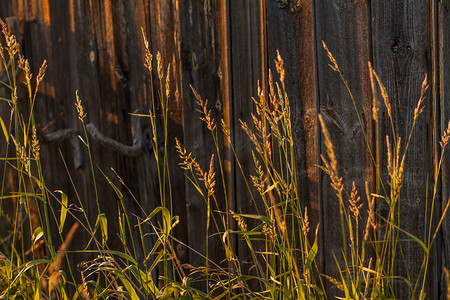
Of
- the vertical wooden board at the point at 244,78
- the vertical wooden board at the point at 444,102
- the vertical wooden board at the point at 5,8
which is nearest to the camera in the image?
the vertical wooden board at the point at 444,102

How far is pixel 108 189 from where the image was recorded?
3.01 meters

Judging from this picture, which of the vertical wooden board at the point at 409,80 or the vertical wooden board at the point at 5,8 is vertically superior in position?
the vertical wooden board at the point at 5,8

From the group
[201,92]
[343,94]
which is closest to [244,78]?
[201,92]

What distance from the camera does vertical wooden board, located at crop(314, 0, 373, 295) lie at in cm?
214

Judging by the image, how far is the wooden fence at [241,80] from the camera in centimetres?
206

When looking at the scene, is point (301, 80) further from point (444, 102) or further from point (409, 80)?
point (444, 102)

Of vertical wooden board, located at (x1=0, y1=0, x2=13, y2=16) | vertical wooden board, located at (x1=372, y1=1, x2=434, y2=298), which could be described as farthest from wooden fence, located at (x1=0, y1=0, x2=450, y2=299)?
vertical wooden board, located at (x1=0, y1=0, x2=13, y2=16)

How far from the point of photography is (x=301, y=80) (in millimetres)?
2279

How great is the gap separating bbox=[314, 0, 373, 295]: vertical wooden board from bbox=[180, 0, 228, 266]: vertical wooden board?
50 cm

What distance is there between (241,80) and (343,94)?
1.59 ft

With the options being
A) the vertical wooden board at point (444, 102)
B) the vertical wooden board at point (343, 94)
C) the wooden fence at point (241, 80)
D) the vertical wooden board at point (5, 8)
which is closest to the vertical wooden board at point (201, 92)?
the wooden fence at point (241, 80)

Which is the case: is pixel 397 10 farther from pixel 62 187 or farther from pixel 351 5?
pixel 62 187

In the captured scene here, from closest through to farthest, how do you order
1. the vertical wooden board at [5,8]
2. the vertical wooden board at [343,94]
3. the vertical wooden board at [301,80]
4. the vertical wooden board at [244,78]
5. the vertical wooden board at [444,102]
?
the vertical wooden board at [444,102], the vertical wooden board at [343,94], the vertical wooden board at [301,80], the vertical wooden board at [244,78], the vertical wooden board at [5,8]

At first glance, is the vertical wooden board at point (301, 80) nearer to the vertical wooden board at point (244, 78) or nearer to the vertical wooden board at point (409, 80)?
the vertical wooden board at point (244, 78)
